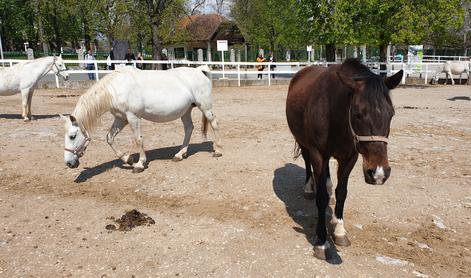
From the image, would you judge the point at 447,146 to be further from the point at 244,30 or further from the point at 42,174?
the point at 244,30

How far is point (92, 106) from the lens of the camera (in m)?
5.43

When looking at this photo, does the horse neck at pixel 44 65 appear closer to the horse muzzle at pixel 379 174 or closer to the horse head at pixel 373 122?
the horse head at pixel 373 122

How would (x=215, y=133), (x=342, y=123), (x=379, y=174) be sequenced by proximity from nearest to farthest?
(x=379, y=174)
(x=342, y=123)
(x=215, y=133)

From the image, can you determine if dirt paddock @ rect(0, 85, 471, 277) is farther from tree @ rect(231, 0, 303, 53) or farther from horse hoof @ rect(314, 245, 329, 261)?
tree @ rect(231, 0, 303, 53)

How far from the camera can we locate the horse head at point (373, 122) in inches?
106

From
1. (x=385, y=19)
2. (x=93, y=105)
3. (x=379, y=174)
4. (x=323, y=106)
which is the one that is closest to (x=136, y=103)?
(x=93, y=105)

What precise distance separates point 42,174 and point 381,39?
62.4 ft

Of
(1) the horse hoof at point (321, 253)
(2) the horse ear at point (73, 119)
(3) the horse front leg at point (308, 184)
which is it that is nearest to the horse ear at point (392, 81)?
(1) the horse hoof at point (321, 253)

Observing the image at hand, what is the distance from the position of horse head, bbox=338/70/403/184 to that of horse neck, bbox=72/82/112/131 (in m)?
3.99

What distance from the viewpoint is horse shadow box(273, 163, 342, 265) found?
12.7 ft

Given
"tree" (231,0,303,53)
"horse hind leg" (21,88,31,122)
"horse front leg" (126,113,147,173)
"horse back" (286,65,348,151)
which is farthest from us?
"tree" (231,0,303,53)

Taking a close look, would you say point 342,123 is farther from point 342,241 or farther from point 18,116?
point 18,116

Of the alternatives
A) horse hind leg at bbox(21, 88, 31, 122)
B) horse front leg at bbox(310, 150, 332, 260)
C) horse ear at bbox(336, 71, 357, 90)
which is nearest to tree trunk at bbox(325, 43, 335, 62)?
horse hind leg at bbox(21, 88, 31, 122)

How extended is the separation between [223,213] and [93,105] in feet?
8.59
